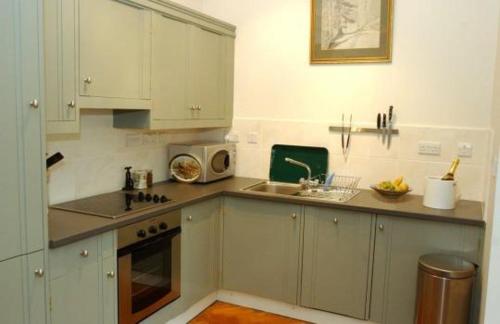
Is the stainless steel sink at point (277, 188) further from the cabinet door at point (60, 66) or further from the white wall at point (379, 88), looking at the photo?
the cabinet door at point (60, 66)

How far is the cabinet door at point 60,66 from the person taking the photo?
221 cm

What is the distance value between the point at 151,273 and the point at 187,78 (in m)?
1.34

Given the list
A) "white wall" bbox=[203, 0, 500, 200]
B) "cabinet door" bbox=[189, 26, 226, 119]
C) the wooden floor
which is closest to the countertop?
"white wall" bbox=[203, 0, 500, 200]

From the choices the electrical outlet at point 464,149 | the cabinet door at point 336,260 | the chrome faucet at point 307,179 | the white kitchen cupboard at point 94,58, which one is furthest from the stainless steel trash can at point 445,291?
the white kitchen cupboard at point 94,58

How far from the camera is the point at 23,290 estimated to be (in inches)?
74.3

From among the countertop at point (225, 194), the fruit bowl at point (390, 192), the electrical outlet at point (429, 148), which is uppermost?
the electrical outlet at point (429, 148)

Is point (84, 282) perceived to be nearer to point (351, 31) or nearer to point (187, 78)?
point (187, 78)

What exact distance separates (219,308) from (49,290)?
5.14 ft

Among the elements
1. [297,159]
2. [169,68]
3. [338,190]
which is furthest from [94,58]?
[338,190]

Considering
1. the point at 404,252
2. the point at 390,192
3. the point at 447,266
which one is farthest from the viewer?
the point at 390,192

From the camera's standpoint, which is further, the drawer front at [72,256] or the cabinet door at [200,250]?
the cabinet door at [200,250]

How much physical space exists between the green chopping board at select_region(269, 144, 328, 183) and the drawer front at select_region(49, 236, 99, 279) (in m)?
1.76

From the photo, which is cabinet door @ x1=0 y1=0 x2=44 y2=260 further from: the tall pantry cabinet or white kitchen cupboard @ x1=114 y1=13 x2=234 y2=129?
white kitchen cupboard @ x1=114 y1=13 x2=234 y2=129

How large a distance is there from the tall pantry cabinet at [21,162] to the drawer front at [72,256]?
9 cm
